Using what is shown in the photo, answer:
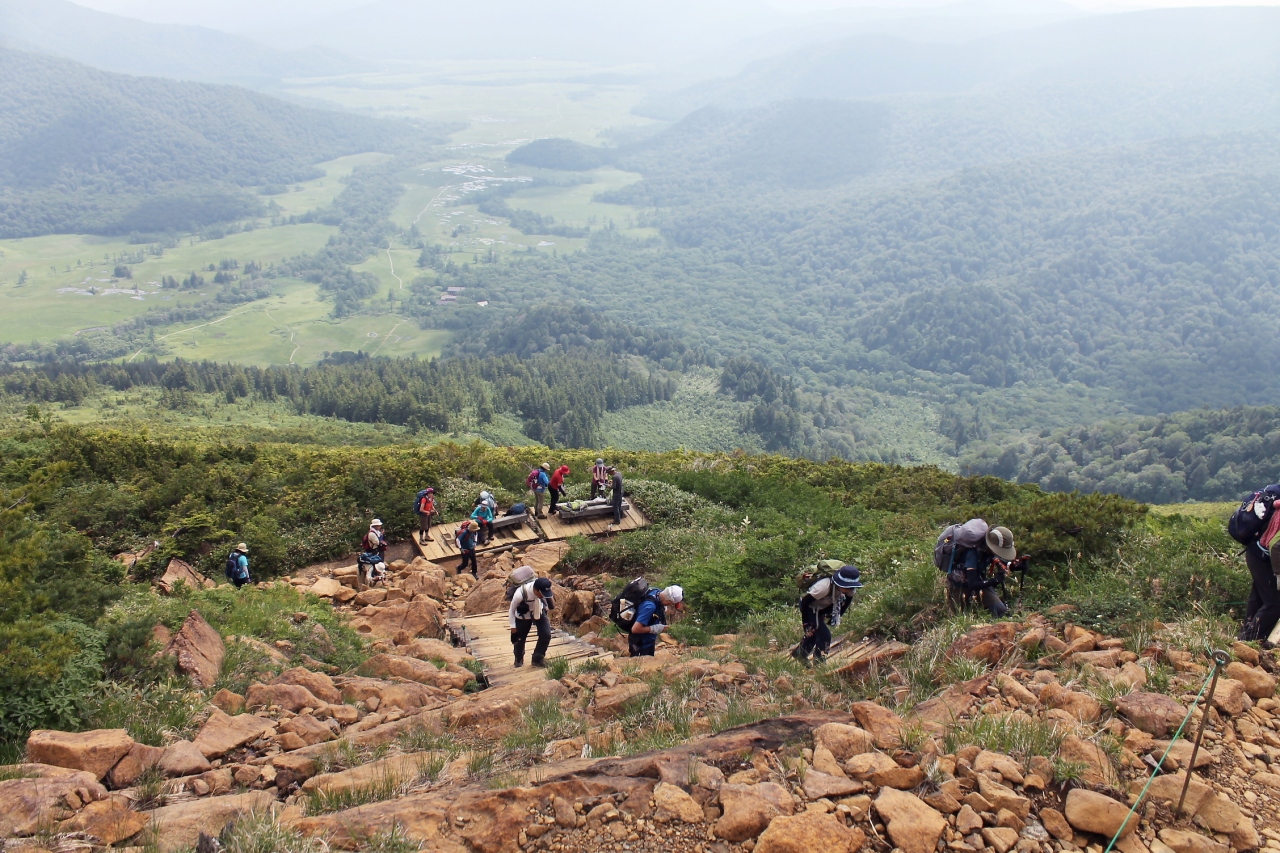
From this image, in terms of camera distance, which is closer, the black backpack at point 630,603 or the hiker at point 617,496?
the black backpack at point 630,603

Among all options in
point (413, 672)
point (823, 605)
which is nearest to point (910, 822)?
point (823, 605)

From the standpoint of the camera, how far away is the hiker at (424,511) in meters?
15.8

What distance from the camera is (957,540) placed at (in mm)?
8391

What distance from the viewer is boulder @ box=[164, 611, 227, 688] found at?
8.02 m

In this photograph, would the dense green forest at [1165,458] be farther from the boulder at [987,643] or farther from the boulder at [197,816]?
the boulder at [197,816]

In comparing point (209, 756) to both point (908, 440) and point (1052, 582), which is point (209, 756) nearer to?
point (1052, 582)

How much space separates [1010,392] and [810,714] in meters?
167

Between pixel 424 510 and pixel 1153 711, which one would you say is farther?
pixel 424 510

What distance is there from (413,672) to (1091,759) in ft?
23.0

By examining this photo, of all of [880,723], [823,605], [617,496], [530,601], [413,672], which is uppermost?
[880,723]

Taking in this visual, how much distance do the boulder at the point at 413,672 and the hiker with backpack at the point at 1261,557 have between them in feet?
25.3

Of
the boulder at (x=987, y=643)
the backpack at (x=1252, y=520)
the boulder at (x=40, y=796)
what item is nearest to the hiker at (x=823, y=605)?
the boulder at (x=987, y=643)

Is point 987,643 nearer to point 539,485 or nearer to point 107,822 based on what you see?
point 107,822

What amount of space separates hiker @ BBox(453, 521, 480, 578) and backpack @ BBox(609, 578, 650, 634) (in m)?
4.87
